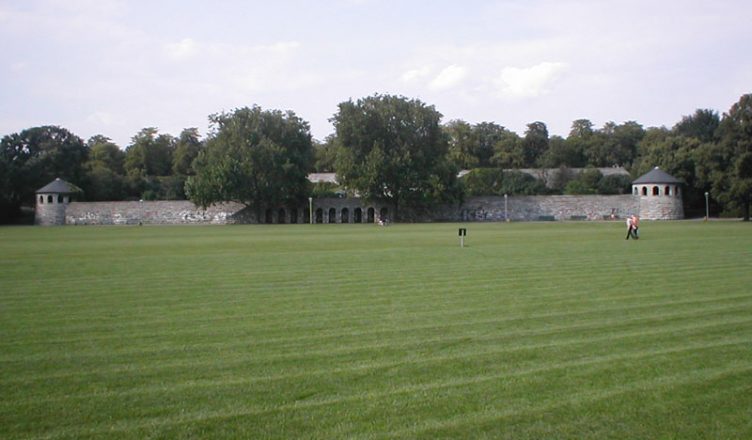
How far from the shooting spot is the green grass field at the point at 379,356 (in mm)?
4930

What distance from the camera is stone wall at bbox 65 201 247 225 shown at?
67.1 m

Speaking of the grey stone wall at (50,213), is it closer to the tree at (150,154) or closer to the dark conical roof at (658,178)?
the tree at (150,154)

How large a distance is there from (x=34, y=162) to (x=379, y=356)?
239 ft

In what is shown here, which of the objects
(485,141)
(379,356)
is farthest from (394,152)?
(379,356)

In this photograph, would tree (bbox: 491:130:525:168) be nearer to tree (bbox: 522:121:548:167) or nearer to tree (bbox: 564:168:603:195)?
tree (bbox: 522:121:548:167)

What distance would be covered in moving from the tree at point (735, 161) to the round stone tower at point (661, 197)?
7989 millimetres

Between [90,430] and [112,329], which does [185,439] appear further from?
[112,329]

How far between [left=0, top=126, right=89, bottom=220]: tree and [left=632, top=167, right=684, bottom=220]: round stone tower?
196 ft

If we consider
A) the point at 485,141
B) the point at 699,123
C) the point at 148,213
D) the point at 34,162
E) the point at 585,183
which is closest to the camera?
the point at 148,213

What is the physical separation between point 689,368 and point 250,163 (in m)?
56.9

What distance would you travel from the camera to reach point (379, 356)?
22.0 feet

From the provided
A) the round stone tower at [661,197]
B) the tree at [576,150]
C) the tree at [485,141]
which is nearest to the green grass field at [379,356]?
the round stone tower at [661,197]

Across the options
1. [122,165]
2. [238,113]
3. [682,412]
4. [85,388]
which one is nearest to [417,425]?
[682,412]

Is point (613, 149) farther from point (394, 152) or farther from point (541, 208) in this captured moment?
point (394, 152)
